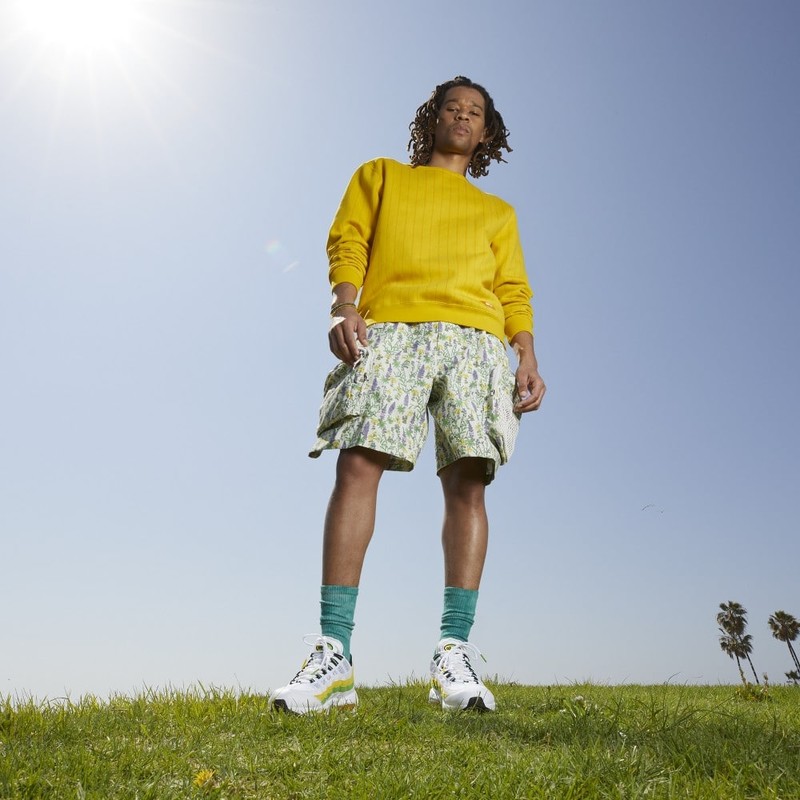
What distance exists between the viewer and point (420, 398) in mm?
3773

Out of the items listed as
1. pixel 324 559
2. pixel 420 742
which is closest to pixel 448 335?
pixel 324 559

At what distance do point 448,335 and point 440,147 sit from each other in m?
1.40

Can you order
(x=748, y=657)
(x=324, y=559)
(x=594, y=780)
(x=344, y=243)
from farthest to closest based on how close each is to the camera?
(x=748, y=657)
(x=344, y=243)
(x=324, y=559)
(x=594, y=780)

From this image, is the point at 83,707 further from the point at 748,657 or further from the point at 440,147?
the point at 748,657

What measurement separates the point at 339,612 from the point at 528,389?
1.58m

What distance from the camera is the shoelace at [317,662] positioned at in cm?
323

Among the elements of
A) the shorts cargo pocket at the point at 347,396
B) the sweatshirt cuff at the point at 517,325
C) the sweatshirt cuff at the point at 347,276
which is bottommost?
the shorts cargo pocket at the point at 347,396

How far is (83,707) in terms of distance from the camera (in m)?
3.41

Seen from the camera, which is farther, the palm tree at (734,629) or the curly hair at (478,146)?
the palm tree at (734,629)

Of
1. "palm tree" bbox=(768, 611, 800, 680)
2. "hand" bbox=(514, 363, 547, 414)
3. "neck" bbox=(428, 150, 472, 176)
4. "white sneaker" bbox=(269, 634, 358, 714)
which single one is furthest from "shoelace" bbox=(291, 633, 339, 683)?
"palm tree" bbox=(768, 611, 800, 680)

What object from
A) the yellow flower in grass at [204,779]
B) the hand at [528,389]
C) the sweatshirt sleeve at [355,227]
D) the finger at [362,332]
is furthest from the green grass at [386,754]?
the sweatshirt sleeve at [355,227]

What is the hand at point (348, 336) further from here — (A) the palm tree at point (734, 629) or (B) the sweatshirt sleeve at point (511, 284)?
(A) the palm tree at point (734, 629)

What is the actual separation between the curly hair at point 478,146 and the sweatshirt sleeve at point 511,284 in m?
0.57

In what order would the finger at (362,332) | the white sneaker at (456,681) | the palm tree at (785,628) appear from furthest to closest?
the palm tree at (785,628) < the finger at (362,332) < the white sneaker at (456,681)
